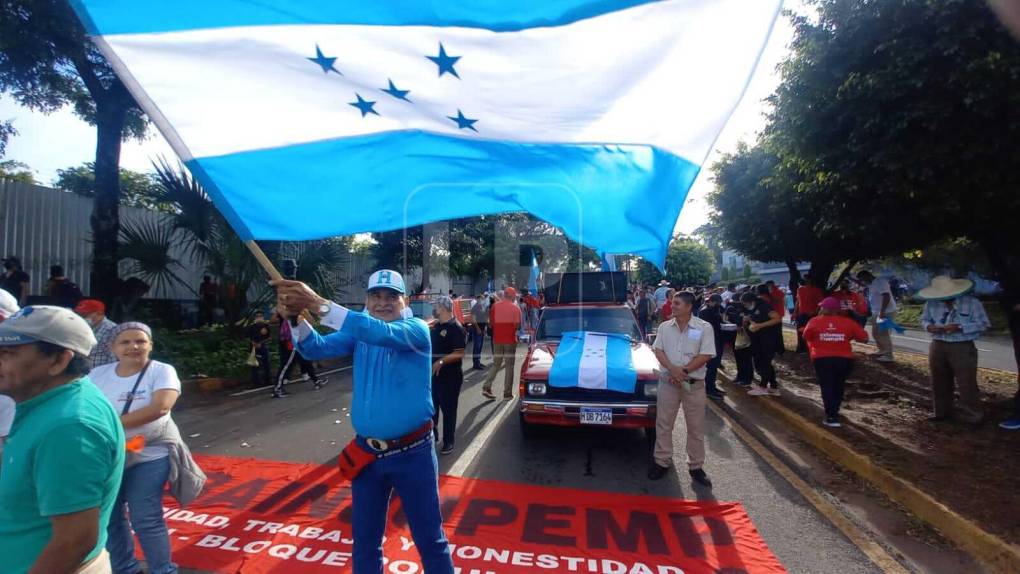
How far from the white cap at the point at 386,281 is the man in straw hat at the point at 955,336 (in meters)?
6.53

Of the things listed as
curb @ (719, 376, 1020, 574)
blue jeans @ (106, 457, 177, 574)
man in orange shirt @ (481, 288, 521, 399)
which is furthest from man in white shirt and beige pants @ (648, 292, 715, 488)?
blue jeans @ (106, 457, 177, 574)

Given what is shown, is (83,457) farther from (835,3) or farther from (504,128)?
(835,3)

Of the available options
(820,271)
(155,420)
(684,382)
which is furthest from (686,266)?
(155,420)

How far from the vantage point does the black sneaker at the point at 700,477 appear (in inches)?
193

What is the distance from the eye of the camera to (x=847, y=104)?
6.28 m

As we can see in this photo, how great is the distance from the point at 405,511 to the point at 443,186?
1904mm

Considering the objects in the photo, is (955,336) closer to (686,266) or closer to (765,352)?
(765,352)

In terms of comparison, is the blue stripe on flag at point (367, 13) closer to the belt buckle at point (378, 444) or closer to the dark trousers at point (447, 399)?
the belt buckle at point (378, 444)

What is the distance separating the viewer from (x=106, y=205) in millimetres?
10328

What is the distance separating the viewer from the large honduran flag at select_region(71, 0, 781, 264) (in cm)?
249

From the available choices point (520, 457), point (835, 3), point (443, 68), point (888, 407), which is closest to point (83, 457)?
point (443, 68)

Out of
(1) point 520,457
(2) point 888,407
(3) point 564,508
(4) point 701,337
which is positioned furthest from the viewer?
(2) point 888,407

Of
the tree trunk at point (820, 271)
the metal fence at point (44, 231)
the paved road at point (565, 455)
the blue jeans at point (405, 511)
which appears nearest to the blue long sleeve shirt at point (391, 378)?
the blue jeans at point (405, 511)

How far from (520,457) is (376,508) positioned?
3.14 metres
